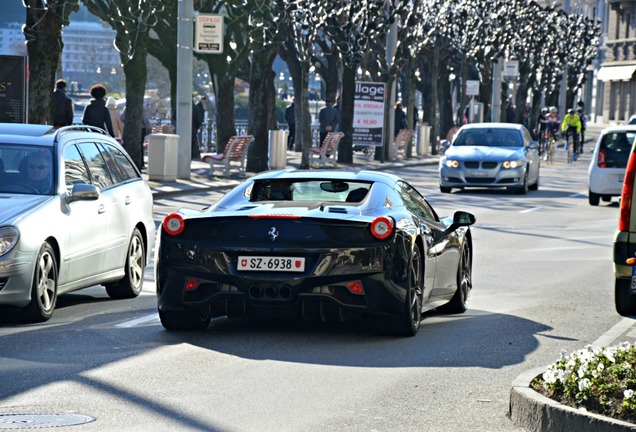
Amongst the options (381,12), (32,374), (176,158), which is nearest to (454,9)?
(381,12)

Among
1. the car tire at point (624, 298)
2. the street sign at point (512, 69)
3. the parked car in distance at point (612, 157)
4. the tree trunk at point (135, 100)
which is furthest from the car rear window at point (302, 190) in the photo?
the street sign at point (512, 69)

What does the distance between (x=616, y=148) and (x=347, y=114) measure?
19563mm

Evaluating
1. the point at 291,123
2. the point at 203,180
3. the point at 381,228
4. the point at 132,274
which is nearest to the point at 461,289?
the point at 381,228

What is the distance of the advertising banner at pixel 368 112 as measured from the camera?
45.5 metres

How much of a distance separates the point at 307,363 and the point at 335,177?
7.14 feet

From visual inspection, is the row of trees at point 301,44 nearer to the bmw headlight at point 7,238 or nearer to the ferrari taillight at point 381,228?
the bmw headlight at point 7,238

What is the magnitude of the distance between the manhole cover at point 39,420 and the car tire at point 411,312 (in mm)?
3390

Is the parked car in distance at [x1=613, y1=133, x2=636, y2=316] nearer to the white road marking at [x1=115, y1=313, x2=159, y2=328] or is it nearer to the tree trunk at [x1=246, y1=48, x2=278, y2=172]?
the white road marking at [x1=115, y1=313, x2=159, y2=328]

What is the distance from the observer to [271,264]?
33.1 feet

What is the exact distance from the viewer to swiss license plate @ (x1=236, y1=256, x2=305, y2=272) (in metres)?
10.1

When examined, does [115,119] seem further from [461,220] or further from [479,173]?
[461,220]

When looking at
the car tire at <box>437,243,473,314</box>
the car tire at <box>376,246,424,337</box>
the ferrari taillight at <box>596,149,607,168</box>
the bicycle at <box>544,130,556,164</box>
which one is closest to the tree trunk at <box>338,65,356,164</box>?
the bicycle at <box>544,130,556,164</box>

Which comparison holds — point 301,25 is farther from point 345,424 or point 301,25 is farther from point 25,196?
point 345,424

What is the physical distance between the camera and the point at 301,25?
4228 cm
